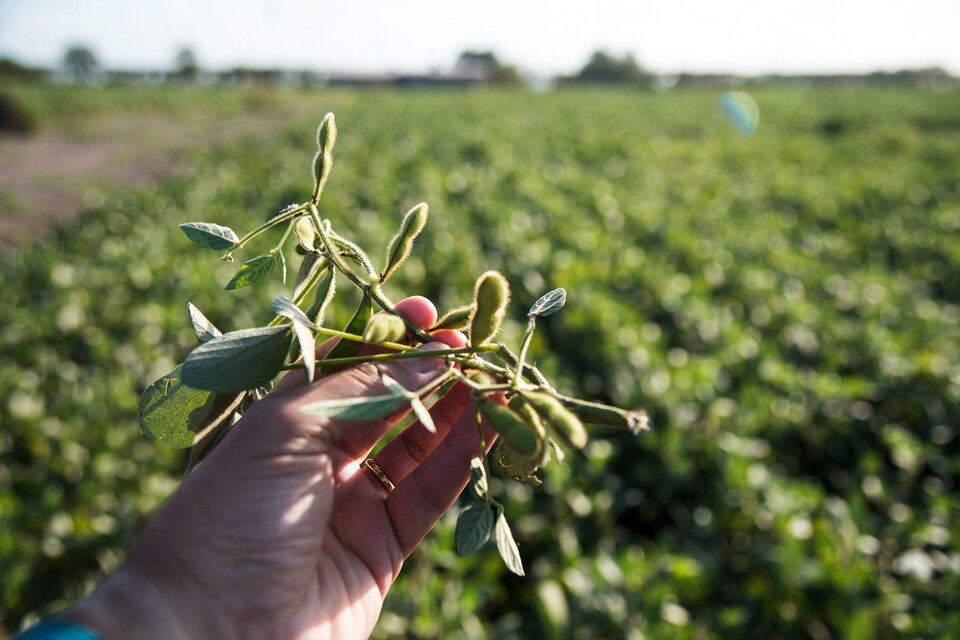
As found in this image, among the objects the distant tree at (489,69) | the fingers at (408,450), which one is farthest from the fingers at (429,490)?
the distant tree at (489,69)

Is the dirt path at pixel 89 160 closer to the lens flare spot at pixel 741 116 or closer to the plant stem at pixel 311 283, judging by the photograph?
the plant stem at pixel 311 283

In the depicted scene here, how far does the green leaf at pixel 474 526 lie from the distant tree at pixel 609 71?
3057 inches

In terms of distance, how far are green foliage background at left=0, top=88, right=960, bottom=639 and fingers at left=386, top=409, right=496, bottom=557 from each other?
33.3 inches

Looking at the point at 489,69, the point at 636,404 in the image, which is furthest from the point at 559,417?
the point at 489,69

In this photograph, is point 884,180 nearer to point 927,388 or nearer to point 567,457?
point 927,388

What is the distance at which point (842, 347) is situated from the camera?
416 cm

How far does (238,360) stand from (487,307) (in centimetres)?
30

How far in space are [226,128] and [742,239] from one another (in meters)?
23.9

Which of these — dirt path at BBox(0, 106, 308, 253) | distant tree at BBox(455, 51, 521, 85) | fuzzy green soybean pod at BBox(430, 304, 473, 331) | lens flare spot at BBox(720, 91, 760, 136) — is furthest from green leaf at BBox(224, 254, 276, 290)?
distant tree at BBox(455, 51, 521, 85)

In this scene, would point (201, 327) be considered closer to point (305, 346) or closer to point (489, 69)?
point (305, 346)

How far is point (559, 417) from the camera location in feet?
2.37

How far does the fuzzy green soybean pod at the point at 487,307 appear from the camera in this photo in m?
0.83

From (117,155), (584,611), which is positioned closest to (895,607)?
(584,611)

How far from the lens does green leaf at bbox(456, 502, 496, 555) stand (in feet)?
2.73
